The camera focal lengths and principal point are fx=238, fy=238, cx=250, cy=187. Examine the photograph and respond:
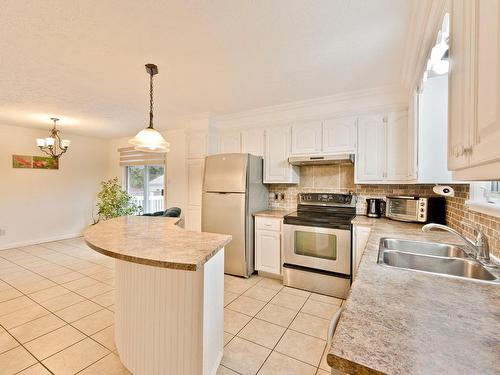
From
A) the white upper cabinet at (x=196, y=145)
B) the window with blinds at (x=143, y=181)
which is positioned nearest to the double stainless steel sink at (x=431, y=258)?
the white upper cabinet at (x=196, y=145)

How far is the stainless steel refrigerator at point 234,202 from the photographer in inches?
126

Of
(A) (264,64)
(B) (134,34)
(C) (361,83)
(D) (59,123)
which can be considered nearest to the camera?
(B) (134,34)

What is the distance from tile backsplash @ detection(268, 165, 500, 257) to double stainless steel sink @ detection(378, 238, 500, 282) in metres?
0.29

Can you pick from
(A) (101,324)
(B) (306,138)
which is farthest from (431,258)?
(A) (101,324)

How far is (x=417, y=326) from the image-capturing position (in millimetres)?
724

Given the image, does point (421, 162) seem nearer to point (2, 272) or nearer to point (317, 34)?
point (317, 34)

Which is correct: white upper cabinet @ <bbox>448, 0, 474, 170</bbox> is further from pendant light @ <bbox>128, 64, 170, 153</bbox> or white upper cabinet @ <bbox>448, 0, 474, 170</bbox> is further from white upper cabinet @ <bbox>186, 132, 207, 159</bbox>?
white upper cabinet @ <bbox>186, 132, 207, 159</bbox>

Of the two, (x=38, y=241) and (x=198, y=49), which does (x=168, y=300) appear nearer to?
(x=198, y=49)

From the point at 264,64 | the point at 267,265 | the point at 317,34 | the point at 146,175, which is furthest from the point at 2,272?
the point at 317,34

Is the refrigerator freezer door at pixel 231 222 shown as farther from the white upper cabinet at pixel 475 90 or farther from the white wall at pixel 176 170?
the white upper cabinet at pixel 475 90

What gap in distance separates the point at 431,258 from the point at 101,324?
108 inches

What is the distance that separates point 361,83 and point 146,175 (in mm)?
4824

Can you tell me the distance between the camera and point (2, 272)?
3.39 metres

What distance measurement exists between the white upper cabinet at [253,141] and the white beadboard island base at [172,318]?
87.3 inches
